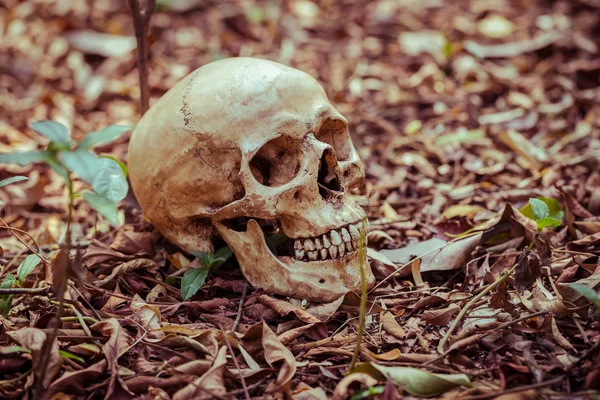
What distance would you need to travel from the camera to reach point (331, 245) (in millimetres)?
2400

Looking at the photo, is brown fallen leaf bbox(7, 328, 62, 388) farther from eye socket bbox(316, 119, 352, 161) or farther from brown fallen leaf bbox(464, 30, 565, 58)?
brown fallen leaf bbox(464, 30, 565, 58)

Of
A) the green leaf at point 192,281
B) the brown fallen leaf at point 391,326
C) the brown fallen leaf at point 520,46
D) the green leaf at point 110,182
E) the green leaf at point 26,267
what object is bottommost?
the brown fallen leaf at point 520,46

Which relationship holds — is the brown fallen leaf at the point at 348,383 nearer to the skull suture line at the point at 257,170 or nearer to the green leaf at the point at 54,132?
the skull suture line at the point at 257,170

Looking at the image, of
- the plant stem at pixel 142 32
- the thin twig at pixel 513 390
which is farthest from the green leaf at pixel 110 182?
the thin twig at pixel 513 390

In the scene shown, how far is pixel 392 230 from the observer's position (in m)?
3.02

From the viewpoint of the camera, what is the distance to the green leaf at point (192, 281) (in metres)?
2.41

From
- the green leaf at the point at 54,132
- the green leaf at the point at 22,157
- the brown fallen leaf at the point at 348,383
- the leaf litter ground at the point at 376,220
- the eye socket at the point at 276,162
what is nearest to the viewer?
the green leaf at the point at 22,157

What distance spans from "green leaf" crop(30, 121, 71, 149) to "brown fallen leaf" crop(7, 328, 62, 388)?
63 centimetres

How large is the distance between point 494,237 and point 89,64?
12.3 feet

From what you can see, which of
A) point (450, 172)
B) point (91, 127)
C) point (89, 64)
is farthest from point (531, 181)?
point (89, 64)

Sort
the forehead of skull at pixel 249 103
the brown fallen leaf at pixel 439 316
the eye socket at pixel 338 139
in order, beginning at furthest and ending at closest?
1. the eye socket at pixel 338 139
2. the forehead of skull at pixel 249 103
3. the brown fallen leaf at pixel 439 316

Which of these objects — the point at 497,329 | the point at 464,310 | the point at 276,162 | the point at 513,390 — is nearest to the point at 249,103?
the point at 276,162

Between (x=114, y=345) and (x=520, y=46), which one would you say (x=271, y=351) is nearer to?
(x=114, y=345)

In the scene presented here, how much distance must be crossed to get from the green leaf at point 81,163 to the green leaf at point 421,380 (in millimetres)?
985
